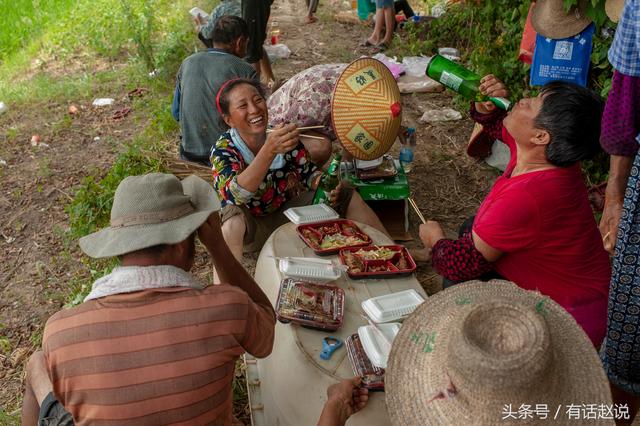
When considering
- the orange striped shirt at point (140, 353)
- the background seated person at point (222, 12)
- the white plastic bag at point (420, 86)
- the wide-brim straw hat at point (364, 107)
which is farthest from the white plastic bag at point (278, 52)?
the orange striped shirt at point (140, 353)

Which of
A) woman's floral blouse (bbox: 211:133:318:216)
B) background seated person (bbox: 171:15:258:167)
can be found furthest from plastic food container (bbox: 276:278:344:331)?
background seated person (bbox: 171:15:258:167)

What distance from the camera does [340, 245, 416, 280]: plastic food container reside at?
2.64 m

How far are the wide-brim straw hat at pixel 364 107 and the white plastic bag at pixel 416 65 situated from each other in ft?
10.7

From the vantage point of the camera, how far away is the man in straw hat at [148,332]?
1.64 meters

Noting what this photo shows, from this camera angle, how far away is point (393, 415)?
4.99 ft

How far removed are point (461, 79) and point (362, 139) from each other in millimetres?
666

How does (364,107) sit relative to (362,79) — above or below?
below

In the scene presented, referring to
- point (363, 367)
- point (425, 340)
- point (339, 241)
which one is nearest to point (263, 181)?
point (339, 241)

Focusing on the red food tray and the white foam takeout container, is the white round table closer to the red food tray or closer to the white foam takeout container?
the red food tray

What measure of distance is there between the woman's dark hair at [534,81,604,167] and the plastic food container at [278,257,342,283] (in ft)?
3.58

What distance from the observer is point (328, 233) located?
3.05 m

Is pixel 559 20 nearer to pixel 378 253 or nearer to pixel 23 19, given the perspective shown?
pixel 378 253

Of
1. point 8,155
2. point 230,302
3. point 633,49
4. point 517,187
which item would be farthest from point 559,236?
point 8,155

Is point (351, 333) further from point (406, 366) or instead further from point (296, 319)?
point (406, 366)
